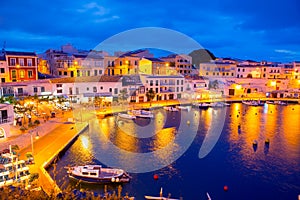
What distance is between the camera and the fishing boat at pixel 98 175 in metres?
17.8

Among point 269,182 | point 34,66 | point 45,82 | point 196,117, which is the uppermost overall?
point 34,66

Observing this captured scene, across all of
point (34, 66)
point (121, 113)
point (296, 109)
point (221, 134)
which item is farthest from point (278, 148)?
point (34, 66)

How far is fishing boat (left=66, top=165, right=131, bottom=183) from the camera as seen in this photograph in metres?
17.8

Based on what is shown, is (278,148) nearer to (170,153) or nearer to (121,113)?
(170,153)

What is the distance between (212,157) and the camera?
23.2 meters

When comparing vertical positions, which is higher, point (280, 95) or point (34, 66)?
point (34, 66)

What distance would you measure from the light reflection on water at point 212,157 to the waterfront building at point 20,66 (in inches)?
646

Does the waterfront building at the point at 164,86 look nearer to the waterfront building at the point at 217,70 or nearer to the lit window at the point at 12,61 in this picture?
the waterfront building at the point at 217,70

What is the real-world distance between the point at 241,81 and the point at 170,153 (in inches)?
2048

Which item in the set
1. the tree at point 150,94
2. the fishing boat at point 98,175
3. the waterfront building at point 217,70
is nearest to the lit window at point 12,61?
the tree at point 150,94

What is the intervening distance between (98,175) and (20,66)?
3046cm

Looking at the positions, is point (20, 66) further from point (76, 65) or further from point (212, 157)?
point (212, 157)

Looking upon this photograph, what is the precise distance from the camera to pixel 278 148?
83.5 feet

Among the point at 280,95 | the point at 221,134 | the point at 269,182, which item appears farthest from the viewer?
the point at 280,95
